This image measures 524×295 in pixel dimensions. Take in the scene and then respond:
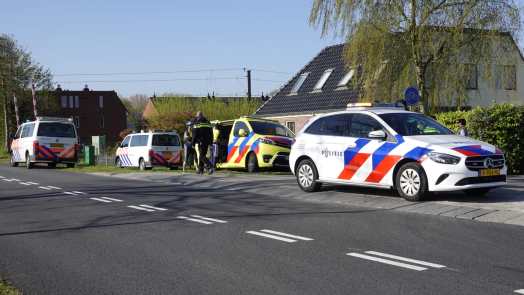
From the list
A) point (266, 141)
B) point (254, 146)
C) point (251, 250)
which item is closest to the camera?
point (251, 250)

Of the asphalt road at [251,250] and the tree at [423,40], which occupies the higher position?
the tree at [423,40]

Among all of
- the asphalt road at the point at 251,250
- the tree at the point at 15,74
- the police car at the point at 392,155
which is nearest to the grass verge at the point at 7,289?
the asphalt road at the point at 251,250

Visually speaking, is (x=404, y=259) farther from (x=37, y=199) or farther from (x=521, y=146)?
(x=521, y=146)

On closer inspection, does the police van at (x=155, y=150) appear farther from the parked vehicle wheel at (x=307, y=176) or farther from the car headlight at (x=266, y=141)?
the parked vehicle wheel at (x=307, y=176)

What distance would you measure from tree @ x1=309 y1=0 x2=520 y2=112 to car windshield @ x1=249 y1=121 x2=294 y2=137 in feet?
13.7

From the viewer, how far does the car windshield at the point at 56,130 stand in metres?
29.3

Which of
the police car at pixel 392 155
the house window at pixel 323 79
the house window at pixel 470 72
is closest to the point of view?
the police car at pixel 392 155

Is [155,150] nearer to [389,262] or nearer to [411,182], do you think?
[411,182]

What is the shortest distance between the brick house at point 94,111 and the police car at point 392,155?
75.6 meters

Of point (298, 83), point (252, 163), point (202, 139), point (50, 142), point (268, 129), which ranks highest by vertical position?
point (298, 83)

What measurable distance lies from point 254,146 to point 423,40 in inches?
261

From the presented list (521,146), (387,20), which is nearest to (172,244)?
(521,146)

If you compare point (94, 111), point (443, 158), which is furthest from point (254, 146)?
point (94, 111)

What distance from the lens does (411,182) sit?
11.8 m
